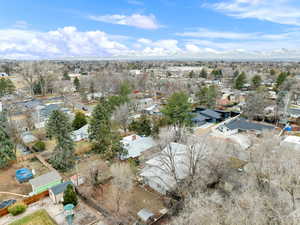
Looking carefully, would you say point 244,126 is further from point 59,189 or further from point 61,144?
point 59,189

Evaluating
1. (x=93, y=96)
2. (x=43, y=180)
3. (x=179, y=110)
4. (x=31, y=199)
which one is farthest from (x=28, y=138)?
(x=93, y=96)

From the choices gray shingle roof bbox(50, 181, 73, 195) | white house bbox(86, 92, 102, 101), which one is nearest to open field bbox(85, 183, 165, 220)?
gray shingle roof bbox(50, 181, 73, 195)

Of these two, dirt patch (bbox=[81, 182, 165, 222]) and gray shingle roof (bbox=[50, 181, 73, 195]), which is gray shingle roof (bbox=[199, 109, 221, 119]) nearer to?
dirt patch (bbox=[81, 182, 165, 222])

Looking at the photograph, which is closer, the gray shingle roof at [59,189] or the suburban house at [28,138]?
the gray shingle roof at [59,189]

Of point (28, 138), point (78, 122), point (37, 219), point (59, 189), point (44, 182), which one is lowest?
point (37, 219)

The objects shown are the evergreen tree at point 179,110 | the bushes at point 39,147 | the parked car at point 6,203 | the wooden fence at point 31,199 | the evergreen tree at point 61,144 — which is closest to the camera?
the wooden fence at point 31,199

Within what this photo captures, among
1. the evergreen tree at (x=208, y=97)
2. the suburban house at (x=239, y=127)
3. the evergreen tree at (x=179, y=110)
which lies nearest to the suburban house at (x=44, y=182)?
the evergreen tree at (x=179, y=110)

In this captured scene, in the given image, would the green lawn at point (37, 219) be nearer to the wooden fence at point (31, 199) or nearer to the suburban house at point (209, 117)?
the wooden fence at point (31, 199)
